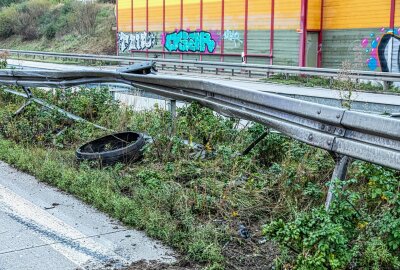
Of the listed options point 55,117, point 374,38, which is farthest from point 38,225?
point 374,38

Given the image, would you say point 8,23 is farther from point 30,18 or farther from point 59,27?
point 59,27

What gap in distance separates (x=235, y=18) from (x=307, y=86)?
438 inches

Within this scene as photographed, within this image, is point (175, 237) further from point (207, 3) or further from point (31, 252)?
point (207, 3)

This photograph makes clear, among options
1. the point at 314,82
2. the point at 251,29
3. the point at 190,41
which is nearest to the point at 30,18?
the point at 190,41

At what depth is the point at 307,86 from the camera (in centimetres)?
2300

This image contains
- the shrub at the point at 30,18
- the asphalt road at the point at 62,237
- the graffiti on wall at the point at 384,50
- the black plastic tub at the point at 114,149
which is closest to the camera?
the asphalt road at the point at 62,237

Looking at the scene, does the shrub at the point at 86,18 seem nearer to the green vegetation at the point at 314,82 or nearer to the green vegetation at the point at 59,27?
the green vegetation at the point at 59,27

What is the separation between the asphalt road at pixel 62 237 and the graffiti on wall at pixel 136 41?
3462cm

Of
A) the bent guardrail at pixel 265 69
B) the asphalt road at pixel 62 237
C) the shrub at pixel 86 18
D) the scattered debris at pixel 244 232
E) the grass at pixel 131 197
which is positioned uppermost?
the shrub at pixel 86 18

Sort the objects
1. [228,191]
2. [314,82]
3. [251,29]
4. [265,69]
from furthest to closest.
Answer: [251,29] < [265,69] < [314,82] < [228,191]

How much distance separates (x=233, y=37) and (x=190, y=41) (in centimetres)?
397

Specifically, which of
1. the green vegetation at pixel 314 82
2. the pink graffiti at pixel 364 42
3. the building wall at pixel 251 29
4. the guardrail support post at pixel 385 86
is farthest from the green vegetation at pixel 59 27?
the guardrail support post at pixel 385 86

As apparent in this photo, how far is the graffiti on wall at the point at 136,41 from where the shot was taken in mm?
39969

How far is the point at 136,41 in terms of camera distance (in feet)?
135
